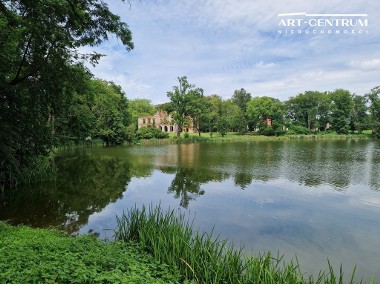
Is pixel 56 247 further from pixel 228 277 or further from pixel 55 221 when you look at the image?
pixel 55 221

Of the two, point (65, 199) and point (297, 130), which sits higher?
point (297, 130)

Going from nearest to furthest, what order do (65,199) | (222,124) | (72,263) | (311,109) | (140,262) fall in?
1. (72,263)
2. (140,262)
3. (65,199)
4. (222,124)
5. (311,109)

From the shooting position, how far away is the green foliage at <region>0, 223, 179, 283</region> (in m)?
3.30

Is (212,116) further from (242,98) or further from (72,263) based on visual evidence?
(72,263)

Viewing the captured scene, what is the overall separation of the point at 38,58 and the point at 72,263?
24.7 feet

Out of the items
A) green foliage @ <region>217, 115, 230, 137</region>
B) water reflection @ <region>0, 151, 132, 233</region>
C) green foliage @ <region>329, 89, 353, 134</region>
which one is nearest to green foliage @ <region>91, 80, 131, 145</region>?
green foliage @ <region>217, 115, 230, 137</region>

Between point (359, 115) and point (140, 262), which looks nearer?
point (140, 262)

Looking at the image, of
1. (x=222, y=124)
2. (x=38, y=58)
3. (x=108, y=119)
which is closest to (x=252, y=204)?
(x=38, y=58)

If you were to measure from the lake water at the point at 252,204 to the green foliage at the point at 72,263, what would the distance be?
247 centimetres

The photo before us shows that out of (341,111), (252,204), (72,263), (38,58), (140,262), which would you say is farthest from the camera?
(341,111)

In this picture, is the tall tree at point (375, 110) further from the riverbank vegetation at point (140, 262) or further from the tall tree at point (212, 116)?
the riverbank vegetation at point (140, 262)

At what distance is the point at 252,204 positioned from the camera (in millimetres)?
10898

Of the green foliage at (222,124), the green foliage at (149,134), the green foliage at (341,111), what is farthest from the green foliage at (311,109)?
the green foliage at (149,134)

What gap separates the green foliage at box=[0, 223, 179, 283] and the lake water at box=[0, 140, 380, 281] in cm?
247
